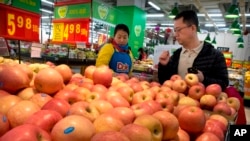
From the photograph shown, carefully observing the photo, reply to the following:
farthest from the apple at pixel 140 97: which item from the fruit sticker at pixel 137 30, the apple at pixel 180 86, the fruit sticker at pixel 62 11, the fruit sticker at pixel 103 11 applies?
the fruit sticker at pixel 137 30

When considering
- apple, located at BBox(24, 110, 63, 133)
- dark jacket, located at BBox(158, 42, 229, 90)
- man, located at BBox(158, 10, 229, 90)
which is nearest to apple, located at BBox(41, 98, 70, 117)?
apple, located at BBox(24, 110, 63, 133)

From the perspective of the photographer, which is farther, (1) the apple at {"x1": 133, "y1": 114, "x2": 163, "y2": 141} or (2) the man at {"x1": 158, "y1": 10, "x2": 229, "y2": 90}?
(2) the man at {"x1": 158, "y1": 10, "x2": 229, "y2": 90}

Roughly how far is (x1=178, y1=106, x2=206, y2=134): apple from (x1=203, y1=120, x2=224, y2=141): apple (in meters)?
0.04

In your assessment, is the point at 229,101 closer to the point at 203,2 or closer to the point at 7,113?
the point at 7,113

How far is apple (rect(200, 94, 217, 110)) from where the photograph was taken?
181 cm

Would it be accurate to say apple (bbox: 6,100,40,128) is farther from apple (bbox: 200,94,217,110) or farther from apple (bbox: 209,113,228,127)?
apple (bbox: 200,94,217,110)

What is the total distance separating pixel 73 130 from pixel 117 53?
2677mm

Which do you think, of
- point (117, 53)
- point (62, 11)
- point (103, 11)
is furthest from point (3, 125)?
point (62, 11)

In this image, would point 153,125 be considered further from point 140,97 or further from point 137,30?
point 137,30

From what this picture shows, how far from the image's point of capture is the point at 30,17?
4.34 m

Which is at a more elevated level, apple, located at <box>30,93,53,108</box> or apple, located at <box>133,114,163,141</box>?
apple, located at <box>30,93,53,108</box>

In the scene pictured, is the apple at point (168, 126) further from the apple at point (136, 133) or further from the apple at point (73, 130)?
the apple at point (73, 130)

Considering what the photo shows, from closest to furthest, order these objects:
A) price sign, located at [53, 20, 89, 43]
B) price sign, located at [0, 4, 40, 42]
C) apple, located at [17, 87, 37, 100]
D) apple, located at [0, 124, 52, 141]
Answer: apple, located at [0, 124, 52, 141] → apple, located at [17, 87, 37, 100] → price sign, located at [0, 4, 40, 42] → price sign, located at [53, 20, 89, 43]

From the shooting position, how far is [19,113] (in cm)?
99
